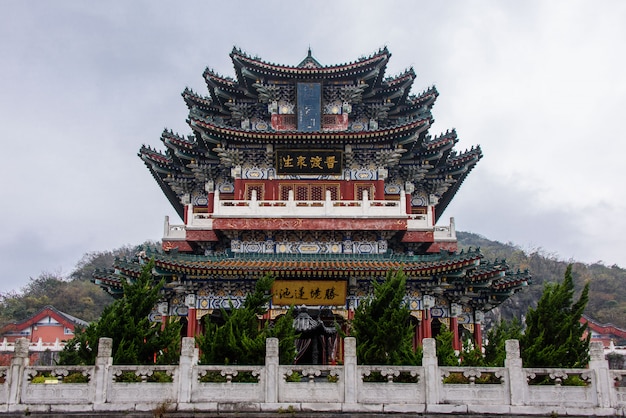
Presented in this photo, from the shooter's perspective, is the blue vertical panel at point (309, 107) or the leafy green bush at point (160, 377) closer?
the leafy green bush at point (160, 377)

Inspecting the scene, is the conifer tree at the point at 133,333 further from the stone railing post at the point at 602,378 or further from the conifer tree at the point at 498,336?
the stone railing post at the point at 602,378

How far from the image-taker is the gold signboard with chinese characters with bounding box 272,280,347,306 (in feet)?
68.4

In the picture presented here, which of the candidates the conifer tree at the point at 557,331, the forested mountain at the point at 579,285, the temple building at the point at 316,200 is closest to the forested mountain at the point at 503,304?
the forested mountain at the point at 579,285

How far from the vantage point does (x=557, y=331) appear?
15.2 metres

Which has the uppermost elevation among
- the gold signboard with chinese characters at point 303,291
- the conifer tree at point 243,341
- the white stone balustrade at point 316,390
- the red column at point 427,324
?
the gold signboard with chinese characters at point 303,291

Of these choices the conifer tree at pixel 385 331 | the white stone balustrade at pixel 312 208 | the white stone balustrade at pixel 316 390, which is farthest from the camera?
the white stone balustrade at pixel 312 208

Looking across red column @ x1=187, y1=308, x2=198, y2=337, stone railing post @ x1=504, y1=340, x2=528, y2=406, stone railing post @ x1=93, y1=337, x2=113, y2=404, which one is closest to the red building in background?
red column @ x1=187, y1=308, x2=198, y2=337

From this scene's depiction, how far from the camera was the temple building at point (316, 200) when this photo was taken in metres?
20.9

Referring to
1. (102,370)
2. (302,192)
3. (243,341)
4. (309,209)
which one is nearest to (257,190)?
(302,192)

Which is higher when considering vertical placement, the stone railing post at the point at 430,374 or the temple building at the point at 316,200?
the temple building at the point at 316,200

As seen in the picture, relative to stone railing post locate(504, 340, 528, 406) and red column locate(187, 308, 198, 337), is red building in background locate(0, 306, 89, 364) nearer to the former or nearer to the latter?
red column locate(187, 308, 198, 337)

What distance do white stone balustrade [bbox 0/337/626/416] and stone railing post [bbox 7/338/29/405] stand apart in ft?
0.07

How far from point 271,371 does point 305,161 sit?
11.3 m

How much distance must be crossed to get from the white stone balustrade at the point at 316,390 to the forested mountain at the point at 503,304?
171ft
